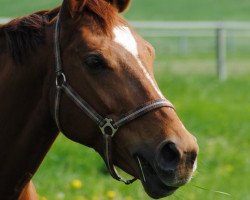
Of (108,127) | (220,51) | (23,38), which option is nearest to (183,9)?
(220,51)

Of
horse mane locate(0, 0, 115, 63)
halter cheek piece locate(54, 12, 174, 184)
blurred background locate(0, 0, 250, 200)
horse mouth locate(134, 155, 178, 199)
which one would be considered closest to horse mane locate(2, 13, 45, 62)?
horse mane locate(0, 0, 115, 63)

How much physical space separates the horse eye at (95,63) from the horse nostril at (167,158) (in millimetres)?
516

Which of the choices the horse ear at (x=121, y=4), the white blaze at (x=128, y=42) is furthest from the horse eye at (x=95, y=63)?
the horse ear at (x=121, y=4)

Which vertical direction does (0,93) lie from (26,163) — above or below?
above

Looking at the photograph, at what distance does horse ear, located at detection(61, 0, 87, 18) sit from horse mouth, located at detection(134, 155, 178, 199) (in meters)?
0.81

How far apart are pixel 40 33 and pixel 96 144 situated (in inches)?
25.4

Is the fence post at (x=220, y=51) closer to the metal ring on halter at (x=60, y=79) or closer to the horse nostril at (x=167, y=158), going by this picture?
the metal ring on halter at (x=60, y=79)

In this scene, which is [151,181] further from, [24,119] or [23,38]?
[23,38]

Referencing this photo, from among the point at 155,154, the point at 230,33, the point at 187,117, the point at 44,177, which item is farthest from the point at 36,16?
the point at 230,33

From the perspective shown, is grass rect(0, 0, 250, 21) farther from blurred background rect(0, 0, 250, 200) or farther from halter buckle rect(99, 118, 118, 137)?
halter buckle rect(99, 118, 118, 137)

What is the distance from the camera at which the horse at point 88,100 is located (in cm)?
357

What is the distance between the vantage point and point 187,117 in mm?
9148

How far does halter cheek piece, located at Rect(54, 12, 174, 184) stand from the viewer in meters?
3.62

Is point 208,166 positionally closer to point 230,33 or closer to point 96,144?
point 96,144
